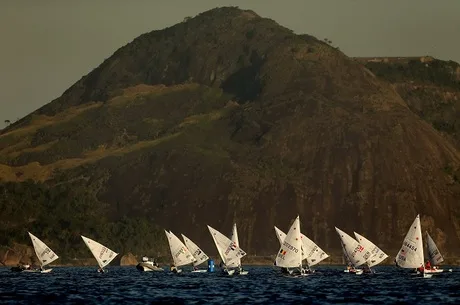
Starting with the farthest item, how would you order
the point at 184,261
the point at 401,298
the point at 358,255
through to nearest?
1. the point at 184,261
2. the point at 358,255
3. the point at 401,298

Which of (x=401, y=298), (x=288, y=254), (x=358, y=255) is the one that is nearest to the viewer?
(x=401, y=298)

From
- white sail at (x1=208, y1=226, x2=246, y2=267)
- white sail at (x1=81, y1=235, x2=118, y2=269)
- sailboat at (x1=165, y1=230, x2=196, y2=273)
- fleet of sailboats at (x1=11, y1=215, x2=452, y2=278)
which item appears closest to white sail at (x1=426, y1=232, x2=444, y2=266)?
fleet of sailboats at (x1=11, y1=215, x2=452, y2=278)

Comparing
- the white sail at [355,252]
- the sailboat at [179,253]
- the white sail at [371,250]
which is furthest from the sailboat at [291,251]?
the sailboat at [179,253]

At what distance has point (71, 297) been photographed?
117375 mm

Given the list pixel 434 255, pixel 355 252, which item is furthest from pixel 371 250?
pixel 434 255

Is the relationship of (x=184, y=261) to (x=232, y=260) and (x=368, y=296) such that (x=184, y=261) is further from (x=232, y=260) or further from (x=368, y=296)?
(x=368, y=296)

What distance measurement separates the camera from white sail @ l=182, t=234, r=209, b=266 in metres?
190

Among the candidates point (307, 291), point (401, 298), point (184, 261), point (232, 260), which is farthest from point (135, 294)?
point (184, 261)

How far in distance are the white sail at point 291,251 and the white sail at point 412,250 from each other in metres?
15.0

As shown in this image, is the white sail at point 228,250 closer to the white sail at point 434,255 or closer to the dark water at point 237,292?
the dark water at point 237,292

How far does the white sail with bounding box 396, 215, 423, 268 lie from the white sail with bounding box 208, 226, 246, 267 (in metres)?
24.3

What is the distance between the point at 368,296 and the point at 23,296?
36.7 meters

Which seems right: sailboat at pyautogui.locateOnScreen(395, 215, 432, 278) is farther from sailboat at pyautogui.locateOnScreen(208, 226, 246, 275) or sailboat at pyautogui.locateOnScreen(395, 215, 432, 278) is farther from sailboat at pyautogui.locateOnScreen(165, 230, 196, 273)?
sailboat at pyautogui.locateOnScreen(165, 230, 196, 273)

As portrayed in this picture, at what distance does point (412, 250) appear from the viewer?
156m
